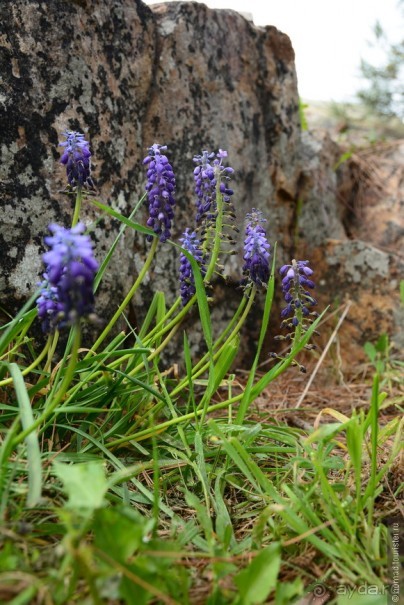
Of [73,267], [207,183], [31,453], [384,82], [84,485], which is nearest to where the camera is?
[84,485]

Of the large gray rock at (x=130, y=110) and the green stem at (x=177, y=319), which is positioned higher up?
the large gray rock at (x=130, y=110)

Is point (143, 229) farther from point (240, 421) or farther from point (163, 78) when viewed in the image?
point (163, 78)

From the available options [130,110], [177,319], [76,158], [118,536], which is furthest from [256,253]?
[130,110]

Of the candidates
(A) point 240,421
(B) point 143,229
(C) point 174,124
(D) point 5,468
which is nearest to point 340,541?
(A) point 240,421

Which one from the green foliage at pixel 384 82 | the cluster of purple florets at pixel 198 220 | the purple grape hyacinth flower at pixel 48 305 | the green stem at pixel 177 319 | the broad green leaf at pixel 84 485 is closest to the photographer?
the broad green leaf at pixel 84 485

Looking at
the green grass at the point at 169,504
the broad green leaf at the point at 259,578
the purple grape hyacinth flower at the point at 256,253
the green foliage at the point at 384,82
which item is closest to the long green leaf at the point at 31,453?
the green grass at the point at 169,504

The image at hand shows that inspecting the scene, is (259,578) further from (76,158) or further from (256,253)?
(76,158)

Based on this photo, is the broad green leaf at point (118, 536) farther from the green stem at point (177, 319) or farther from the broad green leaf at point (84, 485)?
the green stem at point (177, 319)
